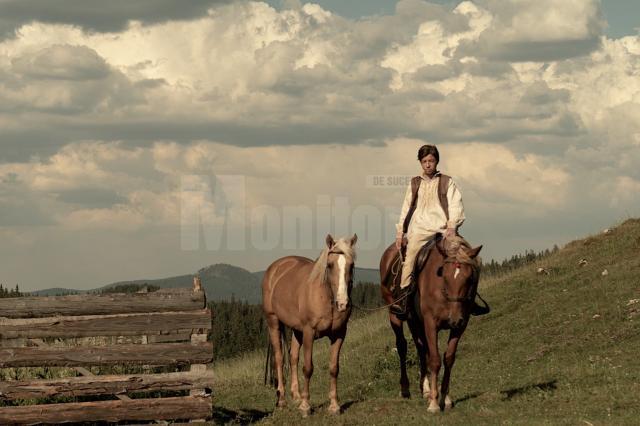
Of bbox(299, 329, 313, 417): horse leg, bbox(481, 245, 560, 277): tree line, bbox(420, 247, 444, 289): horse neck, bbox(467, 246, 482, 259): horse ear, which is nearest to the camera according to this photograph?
bbox(467, 246, 482, 259): horse ear

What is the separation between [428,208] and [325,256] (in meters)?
2.09

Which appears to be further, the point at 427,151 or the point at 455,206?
the point at 427,151

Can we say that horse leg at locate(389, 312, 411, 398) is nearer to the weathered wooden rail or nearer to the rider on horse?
the rider on horse

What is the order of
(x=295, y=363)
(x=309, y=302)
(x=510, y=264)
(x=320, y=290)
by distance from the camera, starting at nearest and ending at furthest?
1. (x=320, y=290)
2. (x=309, y=302)
3. (x=295, y=363)
4. (x=510, y=264)

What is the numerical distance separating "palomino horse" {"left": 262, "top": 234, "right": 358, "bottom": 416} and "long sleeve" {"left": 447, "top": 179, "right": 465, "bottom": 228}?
1.81 meters

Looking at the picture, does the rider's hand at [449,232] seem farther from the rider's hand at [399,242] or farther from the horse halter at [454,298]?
the rider's hand at [399,242]

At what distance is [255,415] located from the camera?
16.4 metres

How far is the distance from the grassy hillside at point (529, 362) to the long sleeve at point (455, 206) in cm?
314

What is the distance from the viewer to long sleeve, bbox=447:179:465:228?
14.6 metres

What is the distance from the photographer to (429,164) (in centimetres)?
1504

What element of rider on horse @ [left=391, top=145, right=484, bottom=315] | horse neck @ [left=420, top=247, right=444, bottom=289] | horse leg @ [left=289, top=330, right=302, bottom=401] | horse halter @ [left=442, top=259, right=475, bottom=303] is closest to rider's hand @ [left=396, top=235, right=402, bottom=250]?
rider on horse @ [left=391, top=145, right=484, bottom=315]

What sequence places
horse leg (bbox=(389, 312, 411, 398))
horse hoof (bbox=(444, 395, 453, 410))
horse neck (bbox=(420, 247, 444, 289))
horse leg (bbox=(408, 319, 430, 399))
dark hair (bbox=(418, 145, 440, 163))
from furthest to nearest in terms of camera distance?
1. horse leg (bbox=(389, 312, 411, 398))
2. horse leg (bbox=(408, 319, 430, 399))
3. dark hair (bbox=(418, 145, 440, 163))
4. horse hoof (bbox=(444, 395, 453, 410))
5. horse neck (bbox=(420, 247, 444, 289))

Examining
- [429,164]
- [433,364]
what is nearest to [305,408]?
[433,364]

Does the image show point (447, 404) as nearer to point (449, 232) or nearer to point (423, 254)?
point (423, 254)
